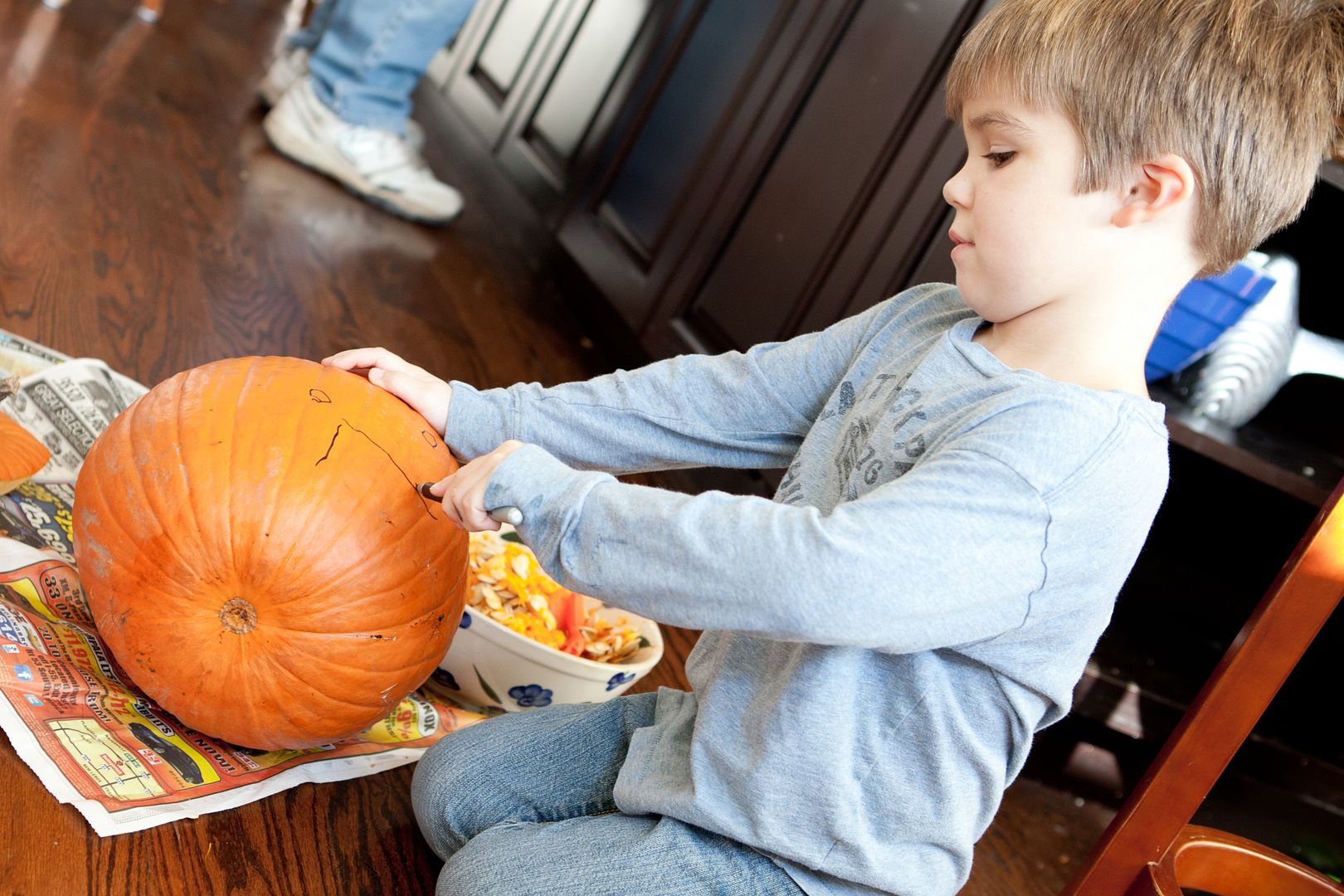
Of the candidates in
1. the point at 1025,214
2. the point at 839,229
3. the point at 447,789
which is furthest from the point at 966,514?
the point at 839,229

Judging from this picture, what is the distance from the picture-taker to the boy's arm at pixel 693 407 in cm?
100

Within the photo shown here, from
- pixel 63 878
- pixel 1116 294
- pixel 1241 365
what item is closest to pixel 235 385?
pixel 63 878

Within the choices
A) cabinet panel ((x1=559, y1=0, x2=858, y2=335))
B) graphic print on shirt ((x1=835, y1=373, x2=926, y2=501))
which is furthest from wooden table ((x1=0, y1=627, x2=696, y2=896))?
cabinet panel ((x1=559, y1=0, x2=858, y2=335))

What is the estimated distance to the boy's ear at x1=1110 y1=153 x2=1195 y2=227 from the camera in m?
0.78

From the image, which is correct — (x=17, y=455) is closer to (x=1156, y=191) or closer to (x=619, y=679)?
(x=619, y=679)

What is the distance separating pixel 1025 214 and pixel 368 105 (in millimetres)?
1981

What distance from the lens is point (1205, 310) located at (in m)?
1.43

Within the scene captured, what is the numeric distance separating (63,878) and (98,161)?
148 centimetres

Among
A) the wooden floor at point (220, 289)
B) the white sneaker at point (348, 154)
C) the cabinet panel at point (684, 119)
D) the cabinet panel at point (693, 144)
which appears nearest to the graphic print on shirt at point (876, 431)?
the wooden floor at point (220, 289)

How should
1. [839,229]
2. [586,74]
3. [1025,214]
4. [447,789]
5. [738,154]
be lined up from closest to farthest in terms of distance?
[1025,214], [447,789], [839,229], [738,154], [586,74]

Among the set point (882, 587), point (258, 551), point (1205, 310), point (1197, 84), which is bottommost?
point (258, 551)

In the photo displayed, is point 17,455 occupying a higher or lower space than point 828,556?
lower

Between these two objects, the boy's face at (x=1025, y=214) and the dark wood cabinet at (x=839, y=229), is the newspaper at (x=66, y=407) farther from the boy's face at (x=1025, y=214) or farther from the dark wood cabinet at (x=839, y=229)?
the dark wood cabinet at (x=839, y=229)

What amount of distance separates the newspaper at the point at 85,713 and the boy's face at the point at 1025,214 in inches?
23.9
